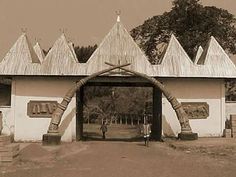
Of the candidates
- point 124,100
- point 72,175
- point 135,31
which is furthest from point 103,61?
point 124,100

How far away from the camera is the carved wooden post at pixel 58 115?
22031mm

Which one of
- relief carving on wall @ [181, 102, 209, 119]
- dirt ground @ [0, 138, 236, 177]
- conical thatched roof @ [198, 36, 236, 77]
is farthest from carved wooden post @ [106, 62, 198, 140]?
conical thatched roof @ [198, 36, 236, 77]

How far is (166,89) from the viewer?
23.7 metres

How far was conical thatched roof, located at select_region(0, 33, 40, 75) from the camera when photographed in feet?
79.7

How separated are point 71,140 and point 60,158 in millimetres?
7054

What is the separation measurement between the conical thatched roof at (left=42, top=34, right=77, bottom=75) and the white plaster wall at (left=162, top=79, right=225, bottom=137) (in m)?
5.10

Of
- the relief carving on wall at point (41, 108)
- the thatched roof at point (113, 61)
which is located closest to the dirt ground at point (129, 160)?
the relief carving on wall at point (41, 108)

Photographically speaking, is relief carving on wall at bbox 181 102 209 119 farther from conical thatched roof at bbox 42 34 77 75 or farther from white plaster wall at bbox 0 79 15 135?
white plaster wall at bbox 0 79 15 135

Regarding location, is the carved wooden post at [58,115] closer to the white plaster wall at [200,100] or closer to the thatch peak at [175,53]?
the thatch peak at [175,53]

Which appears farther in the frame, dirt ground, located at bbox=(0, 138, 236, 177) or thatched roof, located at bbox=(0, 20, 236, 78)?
thatched roof, located at bbox=(0, 20, 236, 78)

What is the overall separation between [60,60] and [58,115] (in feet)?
10.9

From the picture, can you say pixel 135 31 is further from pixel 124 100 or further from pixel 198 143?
pixel 198 143

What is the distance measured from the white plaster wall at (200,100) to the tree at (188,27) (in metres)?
19.8

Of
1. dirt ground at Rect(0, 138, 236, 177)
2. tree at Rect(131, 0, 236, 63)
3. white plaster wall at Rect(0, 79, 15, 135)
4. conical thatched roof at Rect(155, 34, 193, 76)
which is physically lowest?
dirt ground at Rect(0, 138, 236, 177)
